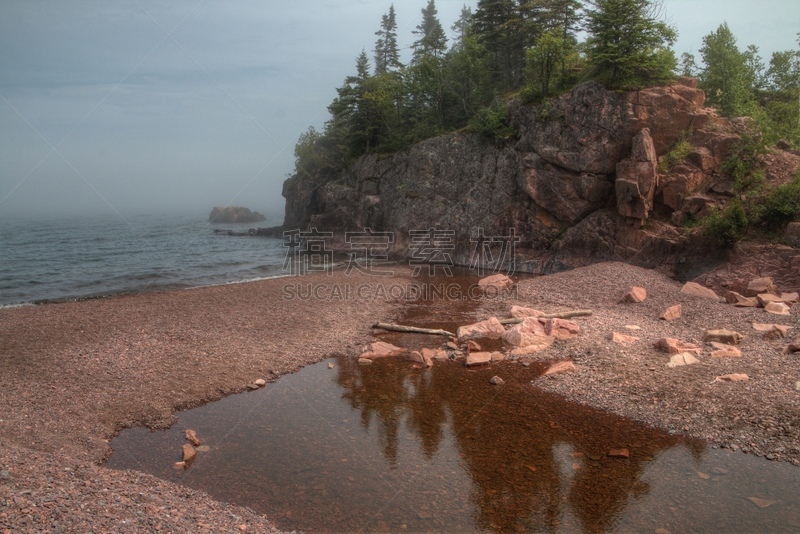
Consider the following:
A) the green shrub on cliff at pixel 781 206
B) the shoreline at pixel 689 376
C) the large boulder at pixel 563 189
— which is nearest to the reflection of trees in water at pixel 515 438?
the shoreline at pixel 689 376

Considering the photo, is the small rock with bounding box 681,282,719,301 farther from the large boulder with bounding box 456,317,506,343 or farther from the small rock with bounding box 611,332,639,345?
the large boulder with bounding box 456,317,506,343

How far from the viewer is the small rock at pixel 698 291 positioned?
25609mm

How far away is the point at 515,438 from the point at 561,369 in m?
5.23

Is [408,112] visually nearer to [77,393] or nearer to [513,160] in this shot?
[513,160]

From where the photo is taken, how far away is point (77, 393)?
49.8ft

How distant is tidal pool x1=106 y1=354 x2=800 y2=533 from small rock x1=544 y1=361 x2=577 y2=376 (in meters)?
1.71

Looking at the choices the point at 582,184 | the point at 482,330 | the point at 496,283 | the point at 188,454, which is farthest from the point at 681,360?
the point at 582,184

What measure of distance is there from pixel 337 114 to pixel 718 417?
5700 centimetres

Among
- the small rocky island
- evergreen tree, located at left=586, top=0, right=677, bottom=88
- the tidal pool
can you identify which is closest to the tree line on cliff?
evergreen tree, located at left=586, top=0, right=677, bottom=88

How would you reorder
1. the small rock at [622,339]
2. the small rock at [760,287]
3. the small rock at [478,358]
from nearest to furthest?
the small rock at [478,358], the small rock at [622,339], the small rock at [760,287]

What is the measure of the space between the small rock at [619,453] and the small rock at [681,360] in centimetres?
595

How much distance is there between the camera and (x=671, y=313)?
22969mm

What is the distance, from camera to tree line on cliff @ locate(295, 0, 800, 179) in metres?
35.0

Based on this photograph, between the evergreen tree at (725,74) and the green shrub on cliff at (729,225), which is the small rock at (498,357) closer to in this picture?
the green shrub on cliff at (729,225)
